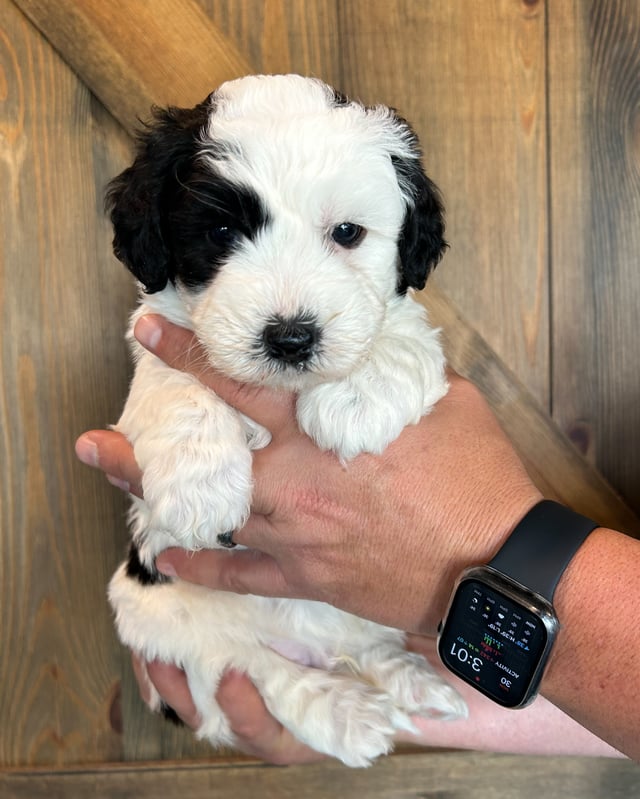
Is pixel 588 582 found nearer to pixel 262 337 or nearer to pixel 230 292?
pixel 262 337

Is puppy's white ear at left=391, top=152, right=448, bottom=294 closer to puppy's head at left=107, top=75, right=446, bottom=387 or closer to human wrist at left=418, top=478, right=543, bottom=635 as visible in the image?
puppy's head at left=107, top=75, right=446, bottom=387

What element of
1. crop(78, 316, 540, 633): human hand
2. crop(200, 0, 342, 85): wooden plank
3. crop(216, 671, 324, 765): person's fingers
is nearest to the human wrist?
crop(78, 316, 540, 633): human hand

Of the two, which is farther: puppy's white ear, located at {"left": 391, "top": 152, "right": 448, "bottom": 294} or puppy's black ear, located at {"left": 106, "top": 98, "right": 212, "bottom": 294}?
puppy's white ear, located at {"left": 391, "top": 152, "right": 448, "bottom": 294}

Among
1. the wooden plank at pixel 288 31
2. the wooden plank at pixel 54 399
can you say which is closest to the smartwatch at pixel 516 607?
the wooden plank at pixel 54 399

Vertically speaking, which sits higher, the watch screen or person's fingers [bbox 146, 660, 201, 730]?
the watch screen

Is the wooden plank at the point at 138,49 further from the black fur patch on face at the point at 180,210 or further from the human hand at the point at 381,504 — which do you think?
the human hand at the point at 381,504

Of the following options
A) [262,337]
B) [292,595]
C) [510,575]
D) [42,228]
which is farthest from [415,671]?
[42,228]
